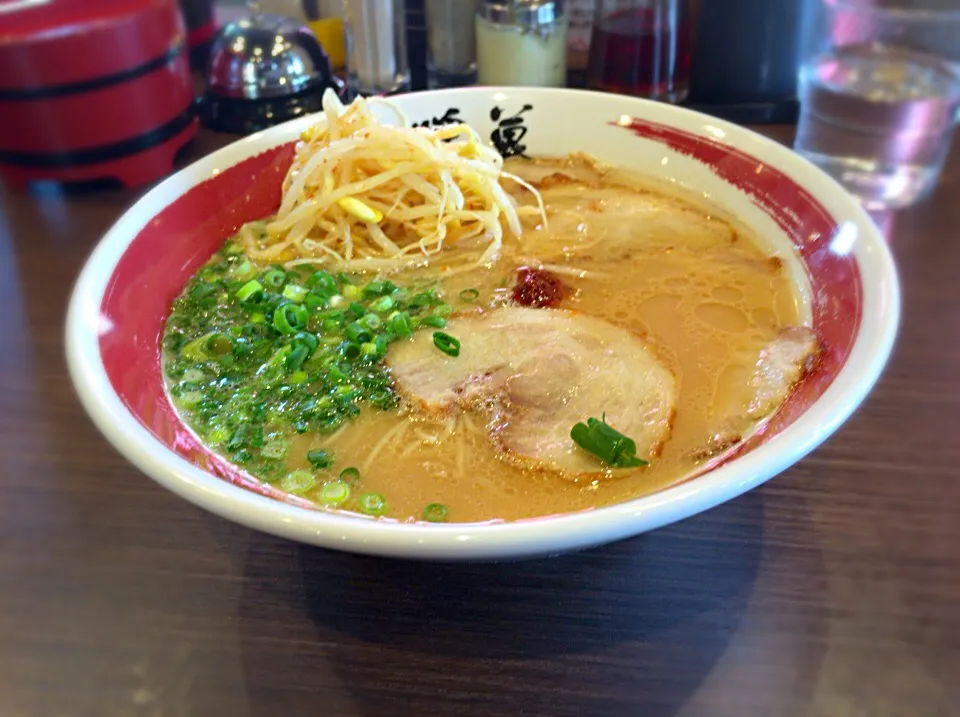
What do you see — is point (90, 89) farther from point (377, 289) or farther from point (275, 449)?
point (275, 449)

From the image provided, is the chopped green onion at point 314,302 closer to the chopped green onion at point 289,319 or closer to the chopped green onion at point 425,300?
the chopped green onion at point 289,319

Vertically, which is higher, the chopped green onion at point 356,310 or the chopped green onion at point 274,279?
the chopped green onion at point 274,279

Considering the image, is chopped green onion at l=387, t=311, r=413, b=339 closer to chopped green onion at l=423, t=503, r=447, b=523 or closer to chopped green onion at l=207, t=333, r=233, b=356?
chopped green onion at l=207, t=333, r=233, b=356

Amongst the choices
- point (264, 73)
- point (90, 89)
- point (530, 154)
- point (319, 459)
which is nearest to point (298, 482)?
point (319, 459)

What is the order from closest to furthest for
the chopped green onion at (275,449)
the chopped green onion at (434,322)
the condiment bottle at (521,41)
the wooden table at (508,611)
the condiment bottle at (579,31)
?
1. the wooden table at (508,611)
2. the chopped green onion at (275,449)
3. the chopped green onion at (434,322)
4. the condiment bottle at (521,41)
5. the condiment bottle at (579,31)

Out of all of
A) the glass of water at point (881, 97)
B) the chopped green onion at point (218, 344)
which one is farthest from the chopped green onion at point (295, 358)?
the glass of water at point (881, 97)

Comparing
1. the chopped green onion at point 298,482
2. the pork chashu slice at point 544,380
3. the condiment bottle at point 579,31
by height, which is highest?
the condiment bottle at point 579,31

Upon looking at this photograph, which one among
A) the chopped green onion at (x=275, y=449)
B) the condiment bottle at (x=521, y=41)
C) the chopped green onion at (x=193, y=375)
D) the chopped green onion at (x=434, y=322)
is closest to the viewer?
the chopped green onion at (x=275, y=449)

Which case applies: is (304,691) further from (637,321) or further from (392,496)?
(637,321)

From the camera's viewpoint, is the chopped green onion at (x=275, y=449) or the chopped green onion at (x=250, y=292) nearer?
the chopped green onion at (x=275, y=449)
